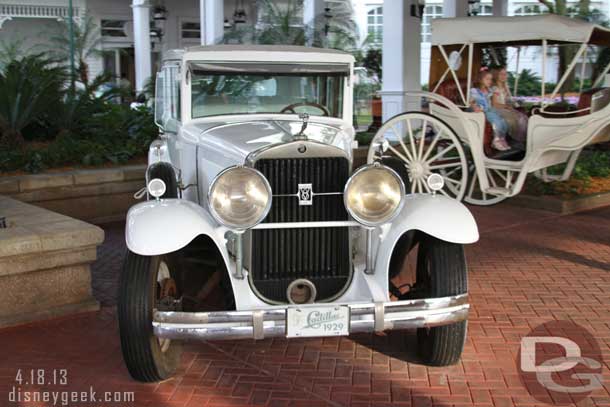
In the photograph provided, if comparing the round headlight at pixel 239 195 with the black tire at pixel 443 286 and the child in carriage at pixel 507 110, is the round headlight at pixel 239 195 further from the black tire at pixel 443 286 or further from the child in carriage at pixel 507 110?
the child in carriage at pixel 507 110

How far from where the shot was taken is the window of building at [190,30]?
23891mm

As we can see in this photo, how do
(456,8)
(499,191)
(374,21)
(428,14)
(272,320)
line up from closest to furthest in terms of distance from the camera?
(272,320) < (499,191) < (456,8) < (428,14) < (374,21)

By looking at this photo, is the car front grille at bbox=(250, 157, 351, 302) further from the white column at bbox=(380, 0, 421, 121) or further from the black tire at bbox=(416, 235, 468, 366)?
the white column at bbox=(380, 0, 421, 121)

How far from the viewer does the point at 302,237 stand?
13.0ft

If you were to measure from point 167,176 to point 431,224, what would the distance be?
1.91 meters

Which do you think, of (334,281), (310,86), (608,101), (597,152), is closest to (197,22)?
(597,152)

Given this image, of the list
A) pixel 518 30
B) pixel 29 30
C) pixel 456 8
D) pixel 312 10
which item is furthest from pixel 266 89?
pixel 29 30

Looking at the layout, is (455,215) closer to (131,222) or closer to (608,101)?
(131,222)

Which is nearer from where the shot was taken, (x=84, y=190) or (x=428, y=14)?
(x=84, y=190)

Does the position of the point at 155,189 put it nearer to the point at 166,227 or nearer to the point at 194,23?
the point at 166,227

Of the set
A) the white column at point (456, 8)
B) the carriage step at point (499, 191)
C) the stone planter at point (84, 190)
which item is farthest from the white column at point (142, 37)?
the carriage step at point (499, 191)

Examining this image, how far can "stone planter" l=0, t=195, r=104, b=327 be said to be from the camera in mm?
4754

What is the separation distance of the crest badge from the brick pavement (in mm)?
1041

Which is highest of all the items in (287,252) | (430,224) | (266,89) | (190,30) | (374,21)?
(374,21)
